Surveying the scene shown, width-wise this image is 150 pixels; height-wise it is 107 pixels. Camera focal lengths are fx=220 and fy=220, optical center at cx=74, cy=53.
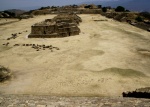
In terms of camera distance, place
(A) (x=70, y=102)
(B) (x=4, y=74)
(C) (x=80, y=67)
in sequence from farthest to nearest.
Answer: (C) (x=80, y=67)
(B) (x=4, y=74)
(A) (x=70, y=102)

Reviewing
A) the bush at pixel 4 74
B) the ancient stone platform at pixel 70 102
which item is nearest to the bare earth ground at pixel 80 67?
the bush at pixel 4 74

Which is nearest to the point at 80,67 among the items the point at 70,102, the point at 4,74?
the point at 4,74

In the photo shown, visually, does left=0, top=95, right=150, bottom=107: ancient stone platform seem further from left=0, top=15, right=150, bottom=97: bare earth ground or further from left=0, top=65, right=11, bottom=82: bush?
left=0, top=65, right=11, bottom=82: bush

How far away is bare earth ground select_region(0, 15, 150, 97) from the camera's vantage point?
1599 centimetres

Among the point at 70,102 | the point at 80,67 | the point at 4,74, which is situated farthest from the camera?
the point at 80,67

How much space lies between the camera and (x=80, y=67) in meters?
20.0

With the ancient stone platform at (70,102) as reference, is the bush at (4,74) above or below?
below

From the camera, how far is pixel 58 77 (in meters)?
18.0

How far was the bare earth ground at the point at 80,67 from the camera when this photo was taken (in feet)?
52.5

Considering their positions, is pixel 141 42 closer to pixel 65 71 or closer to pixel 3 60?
pixel 65 71

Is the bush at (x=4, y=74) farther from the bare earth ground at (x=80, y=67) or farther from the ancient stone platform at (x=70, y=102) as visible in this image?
the ancient stone platform at (x=70, y=102)

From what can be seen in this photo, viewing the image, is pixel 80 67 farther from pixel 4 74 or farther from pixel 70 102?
pixel 70 102

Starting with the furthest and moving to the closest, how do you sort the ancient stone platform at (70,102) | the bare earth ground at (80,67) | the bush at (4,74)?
the bush at (4,74)
the bare earth ground at (80,67)
the ancient stone platform at (70,102)

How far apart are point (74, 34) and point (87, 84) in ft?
60.7
